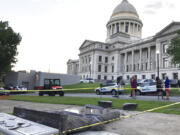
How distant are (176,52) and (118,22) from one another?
6740 cm

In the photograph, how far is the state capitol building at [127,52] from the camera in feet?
178

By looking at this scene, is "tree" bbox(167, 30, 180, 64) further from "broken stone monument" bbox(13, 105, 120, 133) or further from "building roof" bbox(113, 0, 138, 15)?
"building roof" bbox(113, 0, 138, 15)

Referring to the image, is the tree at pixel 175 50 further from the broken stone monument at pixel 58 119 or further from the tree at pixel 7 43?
the tree at pixel 7 43

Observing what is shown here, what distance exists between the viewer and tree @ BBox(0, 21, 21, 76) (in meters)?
31.6

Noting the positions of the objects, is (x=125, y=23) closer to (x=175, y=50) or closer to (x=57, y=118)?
(x=175, y=50)

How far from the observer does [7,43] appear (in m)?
33.2

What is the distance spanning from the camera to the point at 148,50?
64.7m

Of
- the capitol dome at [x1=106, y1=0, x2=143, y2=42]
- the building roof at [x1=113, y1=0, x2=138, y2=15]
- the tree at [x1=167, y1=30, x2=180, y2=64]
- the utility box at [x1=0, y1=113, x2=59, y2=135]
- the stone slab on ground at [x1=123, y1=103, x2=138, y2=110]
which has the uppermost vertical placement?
the building roof at [x1=113, y1=0, x2=138, y2=15]

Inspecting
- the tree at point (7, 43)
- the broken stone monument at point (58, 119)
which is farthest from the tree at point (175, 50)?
the tree at point (7, 43)

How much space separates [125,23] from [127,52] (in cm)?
2434

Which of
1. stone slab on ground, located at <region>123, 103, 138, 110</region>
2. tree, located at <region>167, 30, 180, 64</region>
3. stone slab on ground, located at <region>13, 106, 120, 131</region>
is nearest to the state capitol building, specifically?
tree, located at <region>167, 30, 180, 64</region>

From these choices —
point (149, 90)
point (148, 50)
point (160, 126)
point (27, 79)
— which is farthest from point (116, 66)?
point (160, 126)

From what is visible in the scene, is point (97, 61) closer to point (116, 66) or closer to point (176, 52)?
point (116, 66)

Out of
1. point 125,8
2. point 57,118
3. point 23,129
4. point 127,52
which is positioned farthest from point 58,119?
point 125,8
